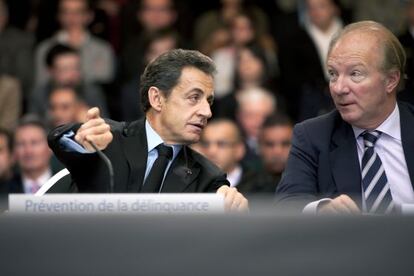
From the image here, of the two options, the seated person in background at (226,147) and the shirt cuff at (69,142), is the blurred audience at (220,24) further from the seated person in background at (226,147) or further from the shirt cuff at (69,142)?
the shirt cuff at (69,142)

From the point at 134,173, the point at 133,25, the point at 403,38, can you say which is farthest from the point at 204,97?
the point at 133,25

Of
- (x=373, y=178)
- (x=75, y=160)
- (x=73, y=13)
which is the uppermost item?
(x=73, y=13)

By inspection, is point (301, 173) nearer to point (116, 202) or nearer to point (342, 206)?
point (342, 206)

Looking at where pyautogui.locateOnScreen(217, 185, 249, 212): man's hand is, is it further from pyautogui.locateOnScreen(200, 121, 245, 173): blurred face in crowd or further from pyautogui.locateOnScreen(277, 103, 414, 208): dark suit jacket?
pyautogui.locateOnScreen(200, 121, 245, 173): blurred face in crowd

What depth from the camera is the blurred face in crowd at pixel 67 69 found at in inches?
313

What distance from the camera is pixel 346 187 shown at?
3.79 metres

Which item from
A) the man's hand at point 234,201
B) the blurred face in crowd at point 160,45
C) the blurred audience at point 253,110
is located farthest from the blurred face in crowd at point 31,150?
the man's hand at point 234,201

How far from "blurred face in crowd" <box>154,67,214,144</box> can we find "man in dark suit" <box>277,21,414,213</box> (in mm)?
336

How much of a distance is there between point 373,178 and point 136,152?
2.63 feet

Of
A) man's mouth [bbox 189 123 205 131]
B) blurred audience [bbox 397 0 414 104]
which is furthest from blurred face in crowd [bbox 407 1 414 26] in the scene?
man's mouth [bbox 189 123 205 131]

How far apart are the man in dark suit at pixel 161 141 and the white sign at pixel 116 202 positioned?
0.58 metres

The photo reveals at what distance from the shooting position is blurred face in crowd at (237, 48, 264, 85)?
7875 mm

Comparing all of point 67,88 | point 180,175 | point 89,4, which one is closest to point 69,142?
point 180,175

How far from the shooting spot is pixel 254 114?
766 cm
